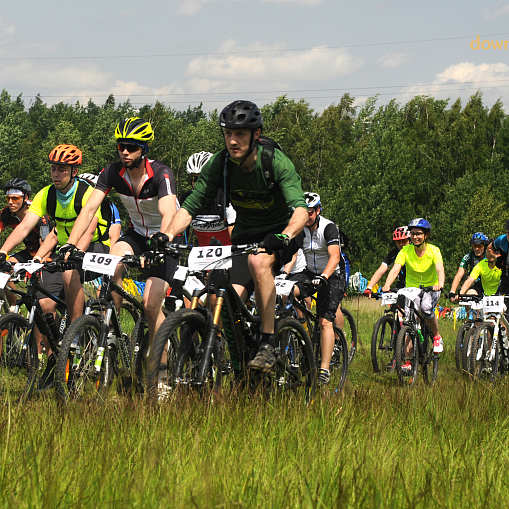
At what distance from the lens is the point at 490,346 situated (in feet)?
32.2

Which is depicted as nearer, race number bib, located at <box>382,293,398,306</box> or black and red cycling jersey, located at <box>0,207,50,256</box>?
black and red cycling jersey, located at <box>0,207,50,256</box>

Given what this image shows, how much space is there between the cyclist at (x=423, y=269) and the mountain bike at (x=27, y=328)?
18.2 feet

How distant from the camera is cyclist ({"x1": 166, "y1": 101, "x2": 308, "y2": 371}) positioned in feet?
16.5

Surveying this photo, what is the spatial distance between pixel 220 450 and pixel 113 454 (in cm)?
49

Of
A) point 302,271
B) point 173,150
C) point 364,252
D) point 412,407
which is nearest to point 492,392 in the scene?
point 412,407

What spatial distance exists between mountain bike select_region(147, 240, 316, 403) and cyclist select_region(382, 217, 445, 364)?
4839 millimetres

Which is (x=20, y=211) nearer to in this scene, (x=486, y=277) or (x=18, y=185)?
(x=18, y=185)

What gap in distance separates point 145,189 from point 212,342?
2.05m

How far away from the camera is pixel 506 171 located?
48812mm

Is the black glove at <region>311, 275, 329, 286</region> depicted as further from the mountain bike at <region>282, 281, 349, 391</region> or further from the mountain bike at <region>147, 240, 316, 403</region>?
the mountain bike at <region>147, 240, 316, 403</region>

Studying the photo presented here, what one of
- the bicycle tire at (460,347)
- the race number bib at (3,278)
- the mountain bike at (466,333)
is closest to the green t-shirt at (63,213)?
the race number bib at (3,278)

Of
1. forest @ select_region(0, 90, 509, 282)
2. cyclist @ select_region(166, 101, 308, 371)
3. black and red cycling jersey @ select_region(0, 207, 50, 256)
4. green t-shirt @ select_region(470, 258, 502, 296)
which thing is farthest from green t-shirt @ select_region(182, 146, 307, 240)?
forest @ select_region(0, 90, 509, 282)

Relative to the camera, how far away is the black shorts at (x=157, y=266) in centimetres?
606

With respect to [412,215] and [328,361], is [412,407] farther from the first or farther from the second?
[412,215]
